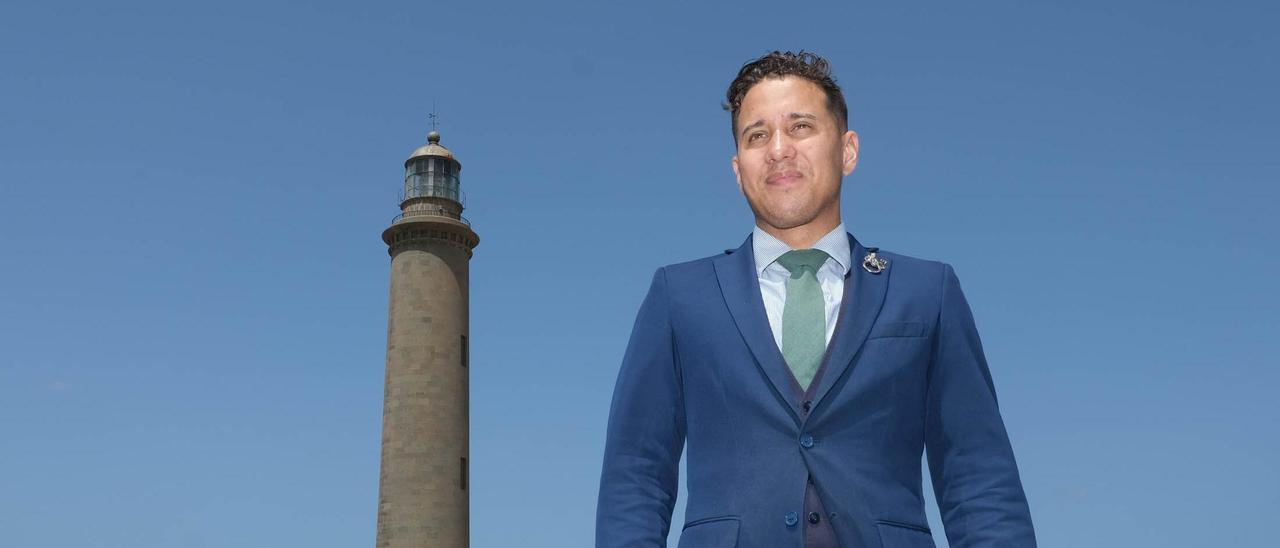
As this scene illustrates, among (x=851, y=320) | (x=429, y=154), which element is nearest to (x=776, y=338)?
(x=851, y=320)

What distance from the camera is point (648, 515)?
431 cm

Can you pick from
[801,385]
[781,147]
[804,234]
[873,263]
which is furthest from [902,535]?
[781,147]

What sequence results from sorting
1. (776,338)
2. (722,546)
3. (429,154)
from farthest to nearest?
(429,154), (776,338), (722,546)

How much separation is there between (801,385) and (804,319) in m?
0.25

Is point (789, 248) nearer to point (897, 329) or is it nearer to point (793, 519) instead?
point (897, 329)

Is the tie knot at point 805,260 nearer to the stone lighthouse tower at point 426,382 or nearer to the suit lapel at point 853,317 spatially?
Answer: the suit lapel at point 853,317

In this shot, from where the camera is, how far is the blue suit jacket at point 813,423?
418 cm

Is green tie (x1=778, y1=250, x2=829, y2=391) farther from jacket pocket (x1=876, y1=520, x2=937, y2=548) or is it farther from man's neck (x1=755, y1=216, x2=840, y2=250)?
jacket pocket (x1=876, y1=520, x2=937, y2=548)

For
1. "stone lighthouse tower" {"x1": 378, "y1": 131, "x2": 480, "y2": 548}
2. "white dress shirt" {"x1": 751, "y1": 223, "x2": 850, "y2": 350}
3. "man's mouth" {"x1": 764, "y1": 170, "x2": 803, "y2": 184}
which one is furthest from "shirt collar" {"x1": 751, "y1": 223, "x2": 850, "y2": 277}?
"stone lighthouse tower" {"x1": 378, "y1": 131, "x2": 480, "y2": 548}

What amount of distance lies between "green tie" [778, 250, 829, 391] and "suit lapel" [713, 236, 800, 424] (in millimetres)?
59

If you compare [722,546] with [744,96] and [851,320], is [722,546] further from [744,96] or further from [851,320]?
[744,96]

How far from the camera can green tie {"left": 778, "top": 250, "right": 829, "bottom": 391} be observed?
14.2 feet

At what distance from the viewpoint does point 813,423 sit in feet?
13.8

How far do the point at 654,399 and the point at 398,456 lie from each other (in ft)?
96.7
